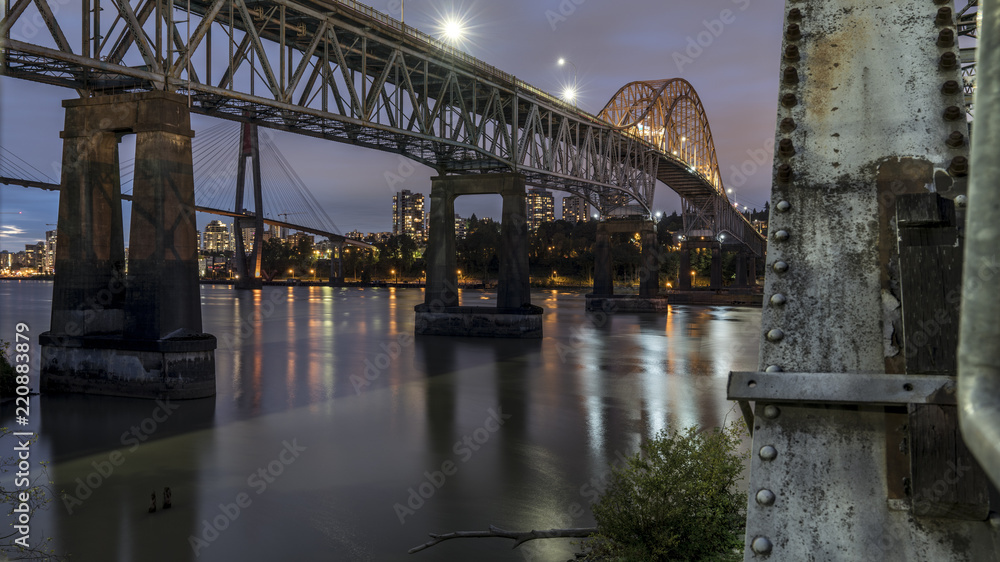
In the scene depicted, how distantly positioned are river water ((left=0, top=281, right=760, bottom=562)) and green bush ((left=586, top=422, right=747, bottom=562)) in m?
1.51

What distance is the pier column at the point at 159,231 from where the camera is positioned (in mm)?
19484

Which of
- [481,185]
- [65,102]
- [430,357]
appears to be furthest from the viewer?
[481,185]

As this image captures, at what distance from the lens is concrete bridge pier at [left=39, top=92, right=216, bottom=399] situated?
1956 cm

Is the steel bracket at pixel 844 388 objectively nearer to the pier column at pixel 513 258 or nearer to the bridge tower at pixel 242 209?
the pier column at pixel 513 258

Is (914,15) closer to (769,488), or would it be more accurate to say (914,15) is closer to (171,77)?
(769,488)

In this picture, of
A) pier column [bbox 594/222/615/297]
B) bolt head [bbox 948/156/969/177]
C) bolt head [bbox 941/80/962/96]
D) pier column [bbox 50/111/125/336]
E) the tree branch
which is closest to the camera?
bolt head [bbox 948/156/969/177]

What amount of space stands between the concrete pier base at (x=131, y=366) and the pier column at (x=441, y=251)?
21.1 m

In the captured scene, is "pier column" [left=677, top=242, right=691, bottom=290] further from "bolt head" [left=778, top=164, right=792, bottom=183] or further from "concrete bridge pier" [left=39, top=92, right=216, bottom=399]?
"bolt head" [left=778, top=164, right=792, bottom=183]

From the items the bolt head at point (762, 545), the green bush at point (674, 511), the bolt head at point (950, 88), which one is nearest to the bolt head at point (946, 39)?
the bolt head at point (950, 88)

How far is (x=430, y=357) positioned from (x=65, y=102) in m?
17.9

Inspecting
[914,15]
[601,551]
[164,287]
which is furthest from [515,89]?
[914,15]

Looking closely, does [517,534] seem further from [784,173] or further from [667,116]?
[667,116]

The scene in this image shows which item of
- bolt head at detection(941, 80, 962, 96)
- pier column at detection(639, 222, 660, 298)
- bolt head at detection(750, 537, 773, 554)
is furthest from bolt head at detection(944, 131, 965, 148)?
pier column at detection(639, 222, 660, 298)

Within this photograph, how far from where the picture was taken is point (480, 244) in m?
174
